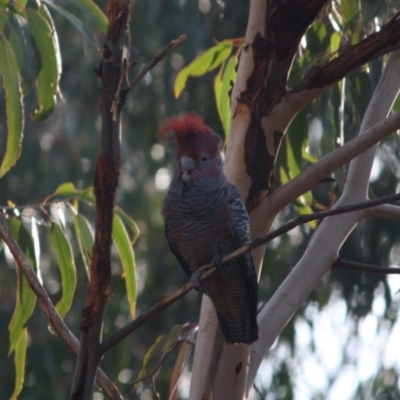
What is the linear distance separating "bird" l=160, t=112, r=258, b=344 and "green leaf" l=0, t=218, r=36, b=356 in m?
0.46

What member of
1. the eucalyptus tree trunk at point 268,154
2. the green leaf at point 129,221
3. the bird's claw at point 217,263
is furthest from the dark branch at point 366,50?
the green leaf at point 129,221

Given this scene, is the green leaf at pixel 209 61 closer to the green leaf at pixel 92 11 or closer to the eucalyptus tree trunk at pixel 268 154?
the green leaf at pixel 92 11

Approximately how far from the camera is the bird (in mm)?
2426

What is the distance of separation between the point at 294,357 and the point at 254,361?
3827mm

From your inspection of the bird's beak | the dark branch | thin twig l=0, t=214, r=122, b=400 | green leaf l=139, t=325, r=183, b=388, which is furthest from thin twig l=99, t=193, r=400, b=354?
green leaf l=139, t=325, r=183, b=388

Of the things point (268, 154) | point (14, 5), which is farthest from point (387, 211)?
point (14, 5)

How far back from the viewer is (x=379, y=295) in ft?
18.0

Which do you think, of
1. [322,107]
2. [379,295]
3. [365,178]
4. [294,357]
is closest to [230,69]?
[322,107]

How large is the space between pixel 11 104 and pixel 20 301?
604 millimetres

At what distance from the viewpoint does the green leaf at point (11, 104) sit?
248 cm

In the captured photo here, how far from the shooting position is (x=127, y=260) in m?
2.62

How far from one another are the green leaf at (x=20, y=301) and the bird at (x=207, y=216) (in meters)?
0.46

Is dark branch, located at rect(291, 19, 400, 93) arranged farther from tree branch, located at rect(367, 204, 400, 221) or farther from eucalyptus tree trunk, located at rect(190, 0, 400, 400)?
tree branch, located at rect(367, 204, 400, 221)

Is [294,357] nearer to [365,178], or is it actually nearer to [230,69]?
[230,69]
